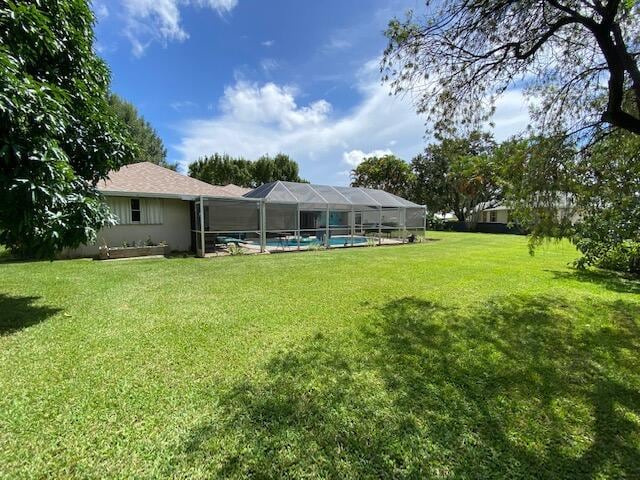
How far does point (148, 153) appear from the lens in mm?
27938

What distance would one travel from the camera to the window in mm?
11922

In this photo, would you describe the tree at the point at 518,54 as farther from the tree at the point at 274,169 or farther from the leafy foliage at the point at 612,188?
the tree at the point at 274,169

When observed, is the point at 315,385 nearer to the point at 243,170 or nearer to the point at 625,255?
the point at 625,255

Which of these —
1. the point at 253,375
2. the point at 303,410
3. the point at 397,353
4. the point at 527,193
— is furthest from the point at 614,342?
the point at 253,375

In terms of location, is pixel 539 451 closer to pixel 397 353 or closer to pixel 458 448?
pixel 458 448

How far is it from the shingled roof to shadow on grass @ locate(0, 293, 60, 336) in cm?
595

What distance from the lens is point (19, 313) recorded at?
4.95 metres

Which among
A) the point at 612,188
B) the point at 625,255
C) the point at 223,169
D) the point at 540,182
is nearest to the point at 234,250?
the point at 540,182

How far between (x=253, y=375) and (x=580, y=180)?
18.6 feet

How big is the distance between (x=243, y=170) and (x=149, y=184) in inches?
914

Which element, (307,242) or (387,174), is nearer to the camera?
(307,242)

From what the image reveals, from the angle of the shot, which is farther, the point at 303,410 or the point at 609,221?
the point at 609,221

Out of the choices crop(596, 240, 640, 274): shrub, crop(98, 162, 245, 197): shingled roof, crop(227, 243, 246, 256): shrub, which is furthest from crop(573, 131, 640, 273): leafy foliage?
crop(98, 162, 245, 197): shingled roof

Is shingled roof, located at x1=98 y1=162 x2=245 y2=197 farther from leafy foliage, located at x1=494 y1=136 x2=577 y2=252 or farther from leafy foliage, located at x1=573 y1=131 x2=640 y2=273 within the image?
leafy foliage, located at x1=573 y1=131 x2=640 y2=273
